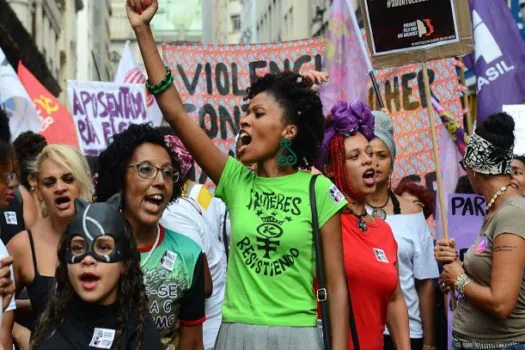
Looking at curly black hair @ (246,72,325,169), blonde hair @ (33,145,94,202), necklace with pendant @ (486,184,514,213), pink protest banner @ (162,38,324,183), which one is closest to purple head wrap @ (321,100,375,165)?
necklace with pendant @ (486,184,514,213)

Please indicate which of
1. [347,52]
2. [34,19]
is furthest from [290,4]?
[347,52]

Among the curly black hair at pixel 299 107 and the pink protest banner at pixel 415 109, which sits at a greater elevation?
the curly black hair at pixel 299 107

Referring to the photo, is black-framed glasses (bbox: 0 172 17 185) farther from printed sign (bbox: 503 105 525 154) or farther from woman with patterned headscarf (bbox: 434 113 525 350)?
printed sign (bbox: 503 105 525 154)

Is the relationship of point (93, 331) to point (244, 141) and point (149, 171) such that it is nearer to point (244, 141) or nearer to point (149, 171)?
point (149, 171)

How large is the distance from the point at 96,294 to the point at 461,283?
6.68 ft

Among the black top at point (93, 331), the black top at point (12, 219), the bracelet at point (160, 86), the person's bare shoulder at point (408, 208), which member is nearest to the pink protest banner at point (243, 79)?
the person's bare shoulder at point (408, 208)

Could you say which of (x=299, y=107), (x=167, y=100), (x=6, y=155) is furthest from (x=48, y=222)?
(x=299, y=107)

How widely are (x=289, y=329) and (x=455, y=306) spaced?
6.01 feet

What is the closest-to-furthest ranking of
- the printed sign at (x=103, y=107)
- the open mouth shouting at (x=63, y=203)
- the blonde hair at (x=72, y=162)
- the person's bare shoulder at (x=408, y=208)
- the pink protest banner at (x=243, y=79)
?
the open mouth shouting at (x=63, y=203)
the blonde hair at (x=72, y=162)
the person's bare shoulder at (x=408, y=208)
the pink protest banner at (x=243, y=79)
the printed sign at (x=103, y=107)

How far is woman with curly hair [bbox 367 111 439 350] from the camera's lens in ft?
20.7

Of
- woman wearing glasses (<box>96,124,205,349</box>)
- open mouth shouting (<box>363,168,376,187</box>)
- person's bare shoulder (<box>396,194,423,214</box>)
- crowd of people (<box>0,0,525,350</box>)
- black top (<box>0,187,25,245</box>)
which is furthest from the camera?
person's bare shoulder (<box>396,194,423,214</box>)

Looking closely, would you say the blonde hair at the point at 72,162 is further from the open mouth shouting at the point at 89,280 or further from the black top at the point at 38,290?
the open mouth shouting at the point at 89,280

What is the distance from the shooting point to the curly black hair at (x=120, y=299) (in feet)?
12.8

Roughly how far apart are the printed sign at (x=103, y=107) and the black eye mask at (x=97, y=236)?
8849mm
